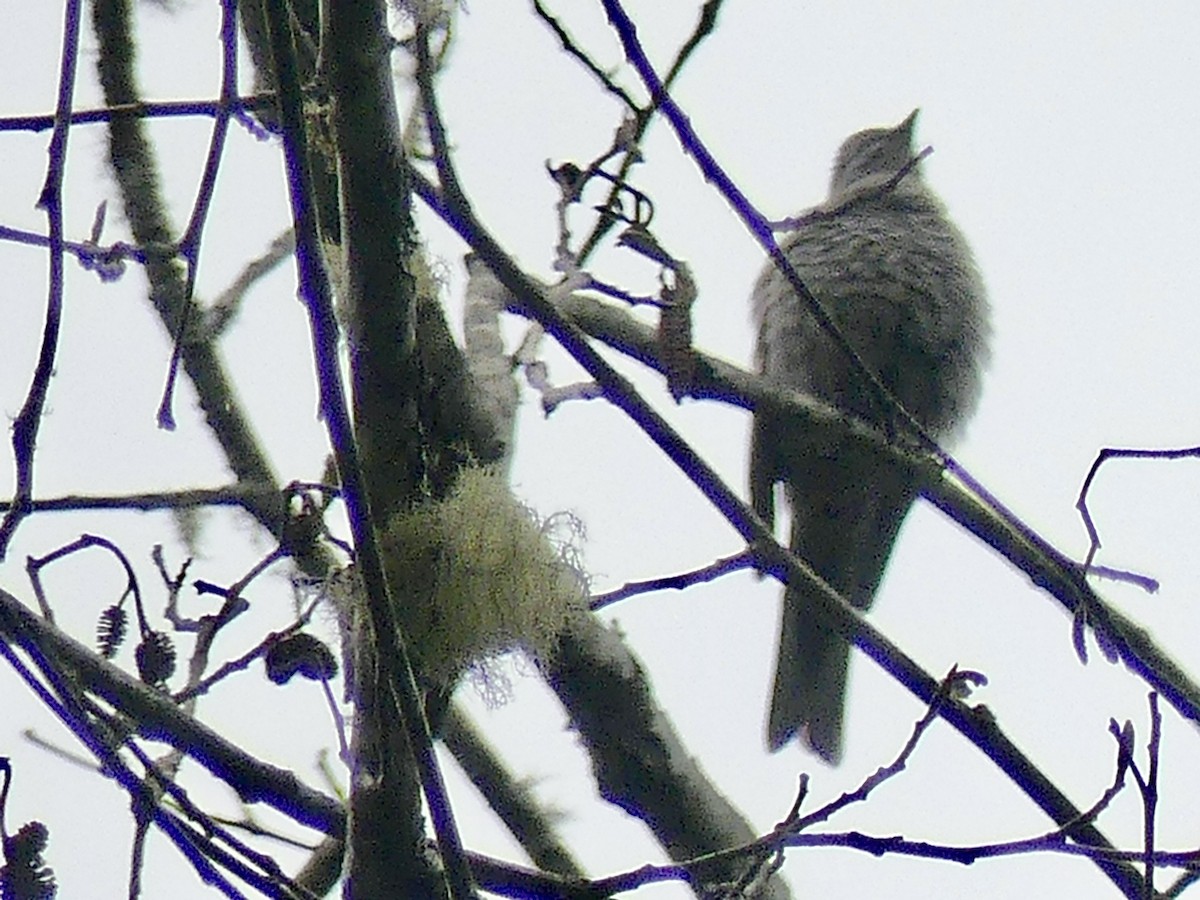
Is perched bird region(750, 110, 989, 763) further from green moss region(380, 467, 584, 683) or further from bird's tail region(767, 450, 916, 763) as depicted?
green moss region(380, 467, 584, 683)

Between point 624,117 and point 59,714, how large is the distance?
1026 mm

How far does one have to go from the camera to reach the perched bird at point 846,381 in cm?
453

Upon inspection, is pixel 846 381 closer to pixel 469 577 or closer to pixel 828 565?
pixel 828 565

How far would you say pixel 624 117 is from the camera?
221 centimetres

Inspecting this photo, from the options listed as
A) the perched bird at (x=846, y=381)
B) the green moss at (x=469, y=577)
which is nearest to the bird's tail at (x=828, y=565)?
the perched bird at (x=846, y=381)

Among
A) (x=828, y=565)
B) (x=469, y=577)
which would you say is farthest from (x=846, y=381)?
(x=469, y=577)

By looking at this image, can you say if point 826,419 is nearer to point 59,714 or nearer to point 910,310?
point 910,310

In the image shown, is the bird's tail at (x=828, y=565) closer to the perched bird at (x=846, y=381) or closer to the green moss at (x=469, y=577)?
the perched bird at (x=846, y=381)

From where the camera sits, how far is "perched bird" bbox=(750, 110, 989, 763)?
4527 millimetres

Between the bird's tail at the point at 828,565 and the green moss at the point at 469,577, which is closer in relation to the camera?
the green moss at the point at 469,577

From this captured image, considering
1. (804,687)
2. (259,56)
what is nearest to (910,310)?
(804,687)

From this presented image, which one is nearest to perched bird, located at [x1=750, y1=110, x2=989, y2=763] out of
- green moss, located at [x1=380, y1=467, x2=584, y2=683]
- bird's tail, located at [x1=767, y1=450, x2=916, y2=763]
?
bird's tail, located at [x1=767, y1=450, x2=916, y2=763]

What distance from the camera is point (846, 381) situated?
14.8 feet

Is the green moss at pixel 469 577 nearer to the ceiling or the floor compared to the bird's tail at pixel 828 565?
nearer to the floor
